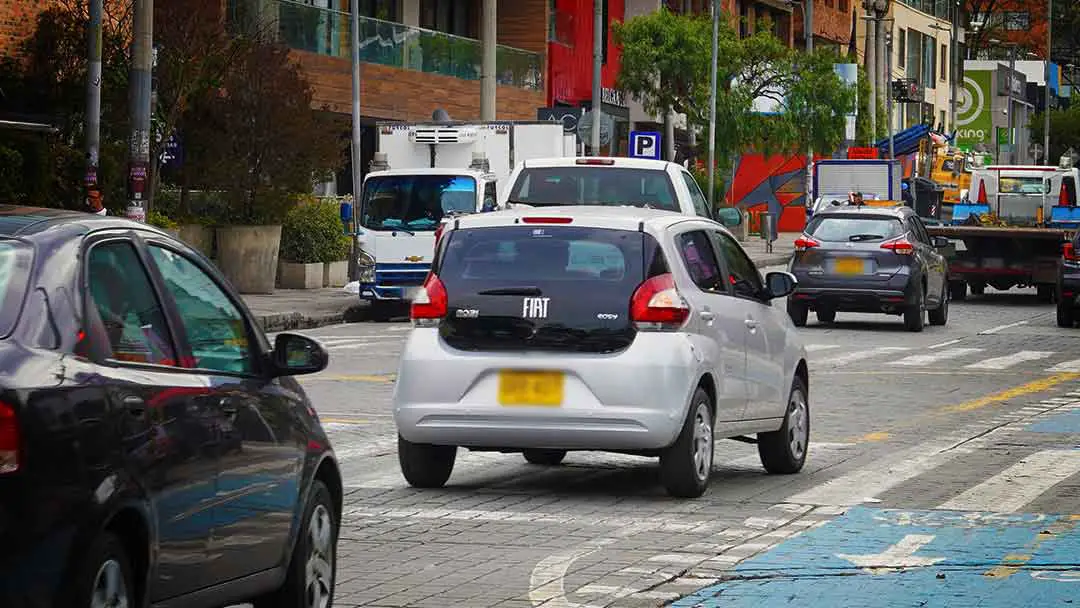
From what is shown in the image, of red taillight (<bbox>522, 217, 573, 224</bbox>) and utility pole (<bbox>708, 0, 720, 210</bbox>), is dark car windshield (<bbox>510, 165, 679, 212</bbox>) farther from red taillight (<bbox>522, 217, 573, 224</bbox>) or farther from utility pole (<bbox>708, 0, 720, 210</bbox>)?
utility pole (<bbox>708, 0, 720, 210</bbox>)

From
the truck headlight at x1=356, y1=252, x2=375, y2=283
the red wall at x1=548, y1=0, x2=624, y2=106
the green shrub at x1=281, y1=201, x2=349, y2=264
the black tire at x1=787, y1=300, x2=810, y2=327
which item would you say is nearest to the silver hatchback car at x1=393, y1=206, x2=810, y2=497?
the black tire at x1=787, y1=300, x2=810, y2=327

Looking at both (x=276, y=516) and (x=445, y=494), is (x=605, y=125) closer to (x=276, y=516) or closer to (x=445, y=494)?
(x=445, y=494)

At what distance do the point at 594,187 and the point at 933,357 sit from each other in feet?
15.7

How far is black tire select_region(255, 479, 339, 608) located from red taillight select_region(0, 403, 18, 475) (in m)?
2.15

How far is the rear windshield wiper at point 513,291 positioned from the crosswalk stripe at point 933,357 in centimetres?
1208

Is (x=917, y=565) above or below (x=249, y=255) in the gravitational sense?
below

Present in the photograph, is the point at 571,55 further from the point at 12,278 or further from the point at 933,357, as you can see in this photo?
the point at 12,278

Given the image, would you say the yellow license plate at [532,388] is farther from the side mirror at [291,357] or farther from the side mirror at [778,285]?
the side mirror at [291,357]

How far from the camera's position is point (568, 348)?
1191cm

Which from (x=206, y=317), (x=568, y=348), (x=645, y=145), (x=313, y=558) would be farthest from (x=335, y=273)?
(x=206, y=317)

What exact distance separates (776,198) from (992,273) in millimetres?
39192

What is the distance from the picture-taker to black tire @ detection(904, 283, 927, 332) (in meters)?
29.0

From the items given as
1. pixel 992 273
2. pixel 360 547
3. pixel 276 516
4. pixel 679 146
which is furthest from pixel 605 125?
pixel 276 516

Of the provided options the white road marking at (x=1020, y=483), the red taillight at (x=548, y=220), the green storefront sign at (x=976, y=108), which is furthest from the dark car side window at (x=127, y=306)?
the green storefront sign at (x=976, y=108)
